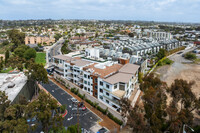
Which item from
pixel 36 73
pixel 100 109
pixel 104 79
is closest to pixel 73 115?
pixel 100 109

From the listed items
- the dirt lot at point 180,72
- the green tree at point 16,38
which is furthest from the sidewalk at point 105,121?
the green tree at point 16,38

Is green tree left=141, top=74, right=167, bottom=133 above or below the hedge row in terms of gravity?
above

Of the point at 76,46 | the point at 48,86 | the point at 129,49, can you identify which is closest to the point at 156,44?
the point at 129,49

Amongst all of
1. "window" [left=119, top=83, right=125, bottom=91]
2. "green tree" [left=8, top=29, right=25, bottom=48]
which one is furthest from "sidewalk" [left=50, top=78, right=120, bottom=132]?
"green tree" [left=8, top=29, right=25, bottom=48]

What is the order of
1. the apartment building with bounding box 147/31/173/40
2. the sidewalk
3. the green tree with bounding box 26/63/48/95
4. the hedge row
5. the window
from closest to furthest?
the sidewalk, the hedge row, the window, the green tree with bounding box 26/63/48/95, the apartment building with bounding box 147/31/173/40

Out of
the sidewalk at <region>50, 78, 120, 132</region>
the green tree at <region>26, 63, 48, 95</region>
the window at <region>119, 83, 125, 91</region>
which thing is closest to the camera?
the sidewalk at <region>50, 78, 120, 132</region>

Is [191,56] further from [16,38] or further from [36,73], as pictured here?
[16,38]

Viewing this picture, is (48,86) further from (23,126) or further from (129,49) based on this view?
(129,49)

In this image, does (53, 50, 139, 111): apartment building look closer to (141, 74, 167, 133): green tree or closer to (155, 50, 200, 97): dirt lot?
(141, 74, 167, 133): green tree

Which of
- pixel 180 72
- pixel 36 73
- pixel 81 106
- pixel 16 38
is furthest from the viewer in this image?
pixel 16 38
